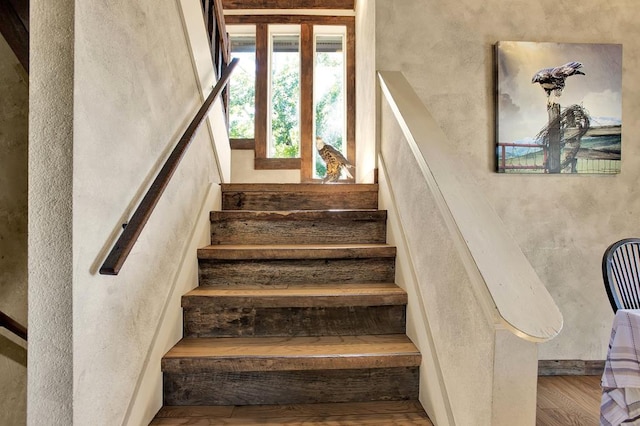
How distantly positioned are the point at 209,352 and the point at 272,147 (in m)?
3.32

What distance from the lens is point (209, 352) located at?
51.7 inches

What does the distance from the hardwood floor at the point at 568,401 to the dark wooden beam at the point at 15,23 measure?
2.78m

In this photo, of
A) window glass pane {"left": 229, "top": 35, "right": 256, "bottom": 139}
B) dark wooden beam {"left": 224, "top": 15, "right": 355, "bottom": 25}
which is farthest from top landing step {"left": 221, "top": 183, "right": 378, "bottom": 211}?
dark wooden beam {"left": 224, "top": 15, "right": 355, "bottom": 25}

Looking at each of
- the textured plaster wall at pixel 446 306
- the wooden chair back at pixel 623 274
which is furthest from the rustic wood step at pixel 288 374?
the wooden chair back at pixel 623 274

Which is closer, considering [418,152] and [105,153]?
[105,153]

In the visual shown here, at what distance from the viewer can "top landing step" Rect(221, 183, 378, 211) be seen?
217 cm

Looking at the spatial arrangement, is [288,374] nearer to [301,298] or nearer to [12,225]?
[301,298]

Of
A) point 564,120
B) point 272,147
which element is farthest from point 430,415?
point 272,147

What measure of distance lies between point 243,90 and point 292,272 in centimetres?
339

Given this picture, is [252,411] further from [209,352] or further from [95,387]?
[95,387]

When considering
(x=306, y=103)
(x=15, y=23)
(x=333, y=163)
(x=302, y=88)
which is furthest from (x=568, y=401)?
(x=302, y=88)

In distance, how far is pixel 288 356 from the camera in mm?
1280

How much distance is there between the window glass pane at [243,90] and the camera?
4.32 m

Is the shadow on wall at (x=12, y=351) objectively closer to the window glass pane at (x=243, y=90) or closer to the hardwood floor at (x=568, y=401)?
the hardwood floor at (x=568, y=401)
